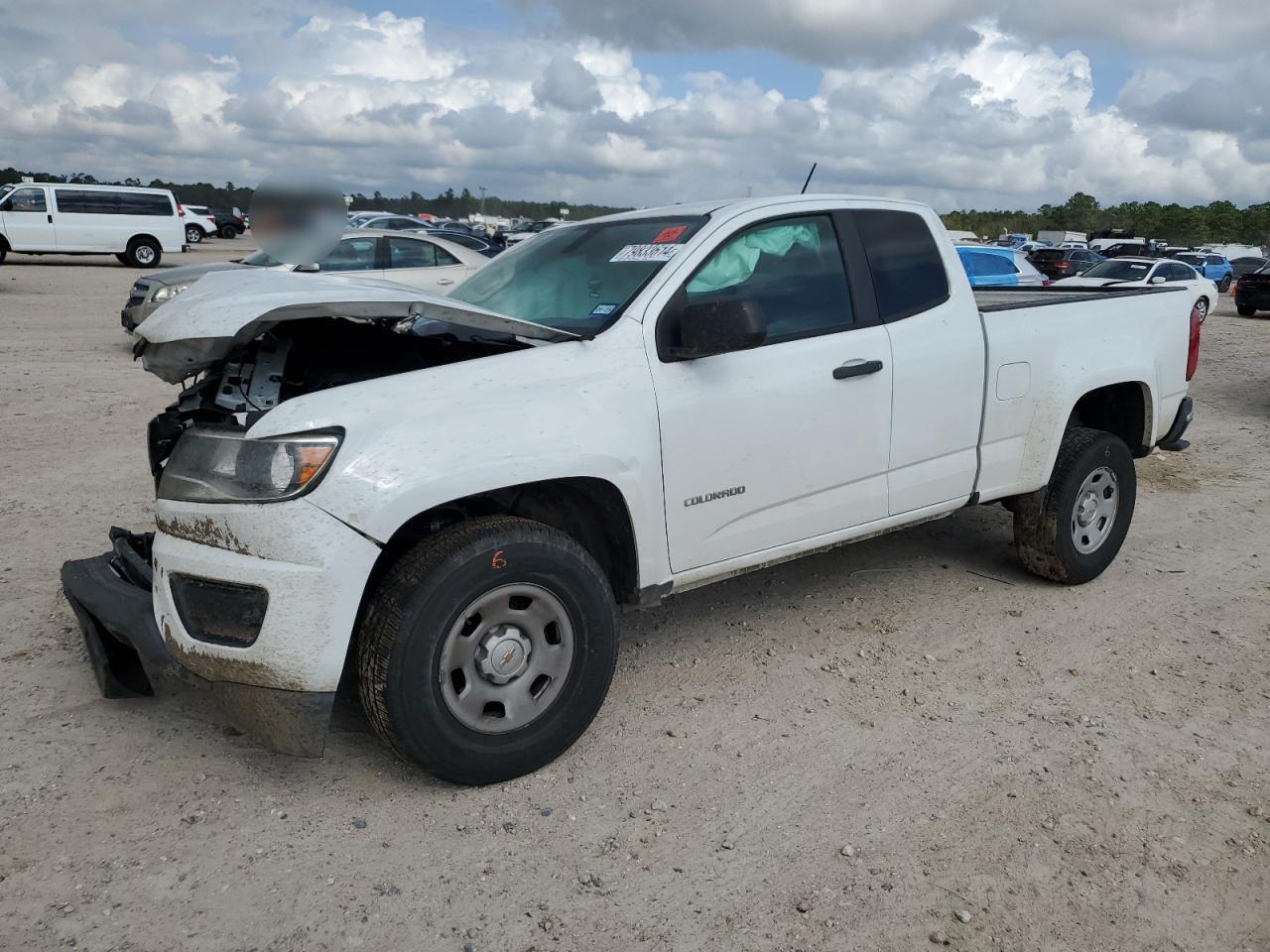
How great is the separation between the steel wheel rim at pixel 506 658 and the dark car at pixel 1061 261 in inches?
1215

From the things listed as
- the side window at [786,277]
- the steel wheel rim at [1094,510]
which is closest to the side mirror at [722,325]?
the side window at [786,277]

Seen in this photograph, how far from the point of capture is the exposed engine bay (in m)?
3.45

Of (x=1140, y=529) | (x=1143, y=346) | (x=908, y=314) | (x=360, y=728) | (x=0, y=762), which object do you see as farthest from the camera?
(x=1140, y=529)

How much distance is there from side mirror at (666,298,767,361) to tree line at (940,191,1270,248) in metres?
68.2

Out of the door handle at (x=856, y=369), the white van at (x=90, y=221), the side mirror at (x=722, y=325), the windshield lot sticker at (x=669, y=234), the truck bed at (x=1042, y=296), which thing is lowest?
the door handle at (x=856, y=369)

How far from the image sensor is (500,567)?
3117 millimetres

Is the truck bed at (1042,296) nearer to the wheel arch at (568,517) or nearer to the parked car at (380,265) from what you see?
the wheel arch at (568,517)

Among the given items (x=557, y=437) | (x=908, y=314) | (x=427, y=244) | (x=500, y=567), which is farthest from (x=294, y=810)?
(x=427, y=244)

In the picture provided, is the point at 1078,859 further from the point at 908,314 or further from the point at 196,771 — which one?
the point at 196,771

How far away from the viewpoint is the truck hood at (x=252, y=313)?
10.0ft

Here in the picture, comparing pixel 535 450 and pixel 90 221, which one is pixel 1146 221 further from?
pixel 535 450

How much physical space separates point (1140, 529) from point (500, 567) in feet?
15.8

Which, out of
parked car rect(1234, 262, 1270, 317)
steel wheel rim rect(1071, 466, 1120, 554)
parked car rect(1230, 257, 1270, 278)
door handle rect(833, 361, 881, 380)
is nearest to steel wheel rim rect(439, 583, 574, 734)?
door handle rect(833, 361, 881, 380)

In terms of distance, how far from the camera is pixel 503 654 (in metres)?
3.22
